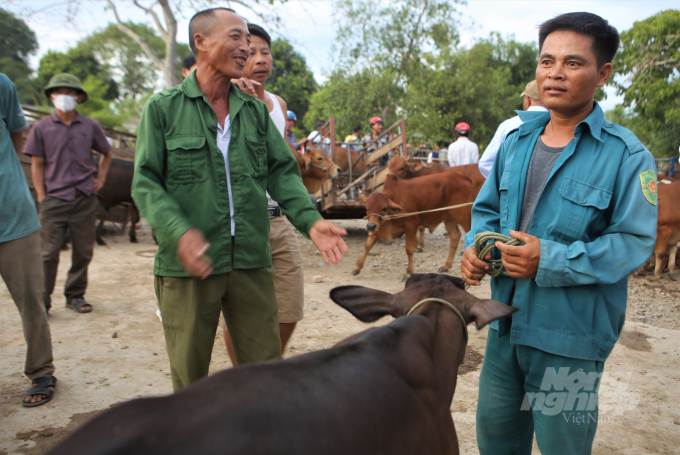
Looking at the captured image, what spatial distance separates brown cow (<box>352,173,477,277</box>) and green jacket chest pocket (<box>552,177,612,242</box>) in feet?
20.3

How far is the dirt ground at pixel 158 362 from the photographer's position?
3207mm

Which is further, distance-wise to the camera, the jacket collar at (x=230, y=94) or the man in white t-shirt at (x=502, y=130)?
the man in white t-shirt at (x=502, y=130)

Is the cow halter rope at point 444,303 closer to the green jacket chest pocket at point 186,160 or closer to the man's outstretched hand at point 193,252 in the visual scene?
the man's outstretched hand at point 193,252

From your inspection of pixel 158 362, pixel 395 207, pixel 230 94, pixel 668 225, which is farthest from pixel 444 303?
pixel 668 225

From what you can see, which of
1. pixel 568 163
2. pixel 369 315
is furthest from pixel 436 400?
pixel 568 163

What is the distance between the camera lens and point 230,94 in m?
2.53

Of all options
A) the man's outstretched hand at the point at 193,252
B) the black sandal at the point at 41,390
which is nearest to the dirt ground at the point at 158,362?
the black sandal at the point at 41,390

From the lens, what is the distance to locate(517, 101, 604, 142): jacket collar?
6.15 feet

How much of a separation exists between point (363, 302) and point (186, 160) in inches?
42.1

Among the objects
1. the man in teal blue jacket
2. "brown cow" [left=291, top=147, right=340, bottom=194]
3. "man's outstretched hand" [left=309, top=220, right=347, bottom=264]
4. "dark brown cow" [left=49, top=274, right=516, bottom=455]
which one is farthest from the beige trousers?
"brown cow" [left=291, top=147, right=340, bottom=194]

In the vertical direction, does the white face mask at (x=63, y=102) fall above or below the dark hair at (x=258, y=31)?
below

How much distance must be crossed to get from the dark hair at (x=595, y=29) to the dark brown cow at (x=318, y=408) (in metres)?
1.07

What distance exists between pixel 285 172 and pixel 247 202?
32cm

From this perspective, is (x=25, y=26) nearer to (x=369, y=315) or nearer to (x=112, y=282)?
(x=112, y=282)
